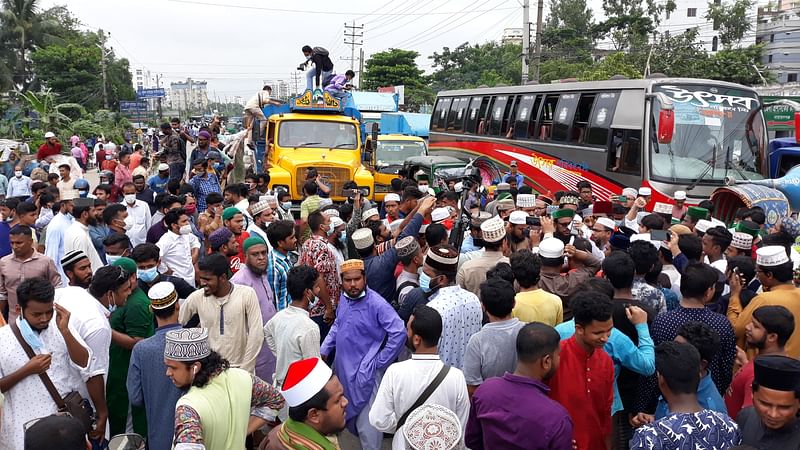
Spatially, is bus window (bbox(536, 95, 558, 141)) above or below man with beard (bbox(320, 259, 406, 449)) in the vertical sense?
above

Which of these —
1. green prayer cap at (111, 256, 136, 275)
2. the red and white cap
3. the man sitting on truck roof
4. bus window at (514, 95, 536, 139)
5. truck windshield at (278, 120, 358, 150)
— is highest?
the man sitting on truck roof

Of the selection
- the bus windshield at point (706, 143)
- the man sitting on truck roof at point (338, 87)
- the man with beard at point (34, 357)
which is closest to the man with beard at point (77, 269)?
the man with beard at point (34, 357)

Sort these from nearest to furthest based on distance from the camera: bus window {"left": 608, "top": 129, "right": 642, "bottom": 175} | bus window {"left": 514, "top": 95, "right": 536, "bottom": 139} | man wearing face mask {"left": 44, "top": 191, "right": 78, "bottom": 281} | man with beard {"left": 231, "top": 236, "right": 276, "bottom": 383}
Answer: man with beard {"left": 231, "top": 236, "right": 276, "bottom": 383} < man wearing face mask {"left": 44, "top": 191, "right": 78, "bottom": 281} < bus window {"left": 608, "top": 129, "right": 642, "bottom": 175} < bus window {"left": 514, "top": 95, "right": 536, "bottom": 139}

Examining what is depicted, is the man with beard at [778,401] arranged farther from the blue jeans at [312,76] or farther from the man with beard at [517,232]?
the blue jeans at [312,76]

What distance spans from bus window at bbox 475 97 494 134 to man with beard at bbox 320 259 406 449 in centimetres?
1503

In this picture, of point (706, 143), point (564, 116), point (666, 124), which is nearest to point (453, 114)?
point (564, 116)

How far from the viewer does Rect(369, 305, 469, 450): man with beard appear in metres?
3.60

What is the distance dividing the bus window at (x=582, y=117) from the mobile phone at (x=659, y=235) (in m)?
7.61

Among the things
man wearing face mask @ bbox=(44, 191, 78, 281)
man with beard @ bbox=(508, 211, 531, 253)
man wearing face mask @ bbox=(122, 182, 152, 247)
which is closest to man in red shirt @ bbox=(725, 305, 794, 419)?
man with beard @ bbox=(508, 211, 531, 253)

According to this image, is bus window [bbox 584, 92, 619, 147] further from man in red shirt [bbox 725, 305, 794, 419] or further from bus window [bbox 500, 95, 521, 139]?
man in red shirt [bbox 725, 305, 794, 419]

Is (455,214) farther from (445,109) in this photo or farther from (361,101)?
(361,101)

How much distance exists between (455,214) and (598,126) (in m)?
6.39

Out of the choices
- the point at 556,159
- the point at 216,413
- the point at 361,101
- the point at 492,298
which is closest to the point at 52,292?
the point at 216,413

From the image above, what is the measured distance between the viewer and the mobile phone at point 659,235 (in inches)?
262
